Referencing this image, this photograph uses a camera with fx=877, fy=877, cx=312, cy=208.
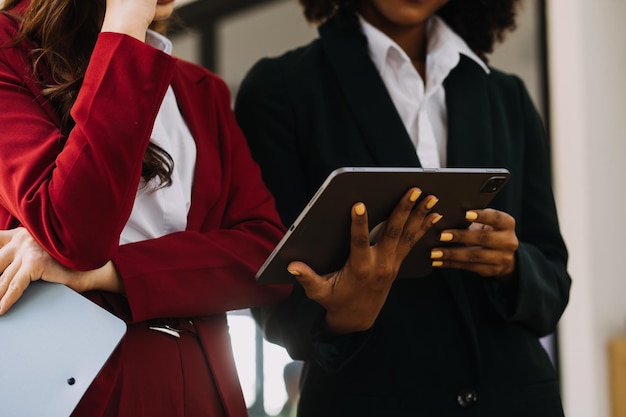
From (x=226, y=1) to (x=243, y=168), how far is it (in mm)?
3918

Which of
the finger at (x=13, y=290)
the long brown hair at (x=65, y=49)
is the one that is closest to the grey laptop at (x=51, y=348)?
the finger at (x=13, y=290)

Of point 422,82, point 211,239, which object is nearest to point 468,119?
point 422,82

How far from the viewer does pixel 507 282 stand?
1.65 meters

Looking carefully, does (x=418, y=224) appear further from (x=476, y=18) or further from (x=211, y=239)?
(x=476, y=18)

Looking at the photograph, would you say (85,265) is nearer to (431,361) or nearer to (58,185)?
(58,185)

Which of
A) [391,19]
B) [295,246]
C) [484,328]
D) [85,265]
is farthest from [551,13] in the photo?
[85,265]

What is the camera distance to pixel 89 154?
3.65 ft

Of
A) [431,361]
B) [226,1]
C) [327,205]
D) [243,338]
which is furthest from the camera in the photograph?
[226,1]

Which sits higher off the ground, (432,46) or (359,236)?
(432,46)

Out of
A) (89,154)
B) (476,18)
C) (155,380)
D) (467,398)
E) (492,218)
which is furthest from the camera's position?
(476,18)

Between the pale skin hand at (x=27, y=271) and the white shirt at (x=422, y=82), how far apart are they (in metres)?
0.73

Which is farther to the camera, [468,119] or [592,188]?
[592,188]

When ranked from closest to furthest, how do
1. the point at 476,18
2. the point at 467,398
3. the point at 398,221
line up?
the point at 398,221 → the point at 467,398 → the point at 476,18

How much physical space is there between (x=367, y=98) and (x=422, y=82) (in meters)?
0.14
